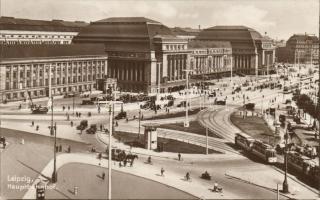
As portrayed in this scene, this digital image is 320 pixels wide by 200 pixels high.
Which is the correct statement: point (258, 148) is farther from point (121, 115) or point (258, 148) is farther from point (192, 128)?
point (121, 115)

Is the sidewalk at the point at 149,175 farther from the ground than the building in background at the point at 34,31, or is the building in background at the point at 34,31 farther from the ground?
the building in background at the point at 34,31

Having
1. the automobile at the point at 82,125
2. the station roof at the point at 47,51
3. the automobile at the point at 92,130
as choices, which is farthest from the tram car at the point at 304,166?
the station roof at the point at 47,51

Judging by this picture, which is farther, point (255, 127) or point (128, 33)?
point (128, 33)

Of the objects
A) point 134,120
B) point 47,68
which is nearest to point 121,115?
point 134,120

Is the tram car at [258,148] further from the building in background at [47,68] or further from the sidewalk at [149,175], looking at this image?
the building in background at [47,68]

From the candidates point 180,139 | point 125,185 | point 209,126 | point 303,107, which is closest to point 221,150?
point 180,139

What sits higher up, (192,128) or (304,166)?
(192,128)

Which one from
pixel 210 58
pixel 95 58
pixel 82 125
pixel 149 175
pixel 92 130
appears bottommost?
pixel 149 175
